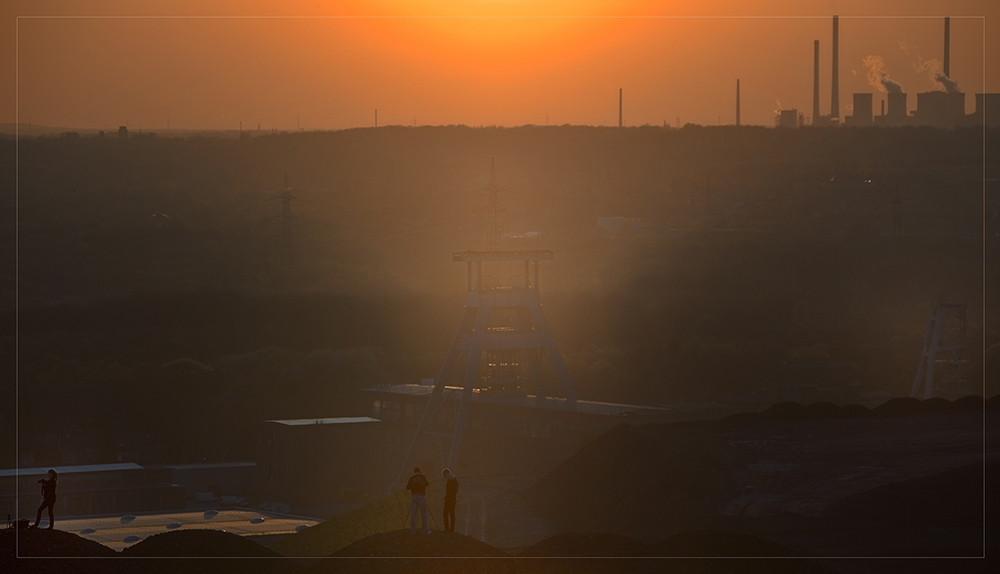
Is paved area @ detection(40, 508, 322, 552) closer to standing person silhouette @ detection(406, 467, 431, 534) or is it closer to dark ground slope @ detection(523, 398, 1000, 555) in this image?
dark ground slope @ detection(523, 398, 1000, 555)

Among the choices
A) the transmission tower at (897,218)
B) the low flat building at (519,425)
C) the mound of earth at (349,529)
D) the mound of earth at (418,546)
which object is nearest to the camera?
the mound of earth at (418,546)

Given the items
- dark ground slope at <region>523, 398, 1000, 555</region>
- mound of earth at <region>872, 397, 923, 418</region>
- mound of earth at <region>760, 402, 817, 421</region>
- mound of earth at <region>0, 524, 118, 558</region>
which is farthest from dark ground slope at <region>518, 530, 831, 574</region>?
mound of earth at <region>872, 397, 923, 418</region>

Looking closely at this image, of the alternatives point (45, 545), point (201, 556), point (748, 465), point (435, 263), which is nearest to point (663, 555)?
point (201, 556)

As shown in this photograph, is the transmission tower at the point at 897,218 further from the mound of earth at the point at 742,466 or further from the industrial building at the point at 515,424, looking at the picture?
the mound of earth at the point at 742,466

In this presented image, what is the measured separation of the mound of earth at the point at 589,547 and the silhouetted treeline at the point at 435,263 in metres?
36.4

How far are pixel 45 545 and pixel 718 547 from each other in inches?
386

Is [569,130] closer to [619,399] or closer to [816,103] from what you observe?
[816,103]

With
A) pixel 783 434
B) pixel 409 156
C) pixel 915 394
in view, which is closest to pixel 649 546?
pixel 783 434

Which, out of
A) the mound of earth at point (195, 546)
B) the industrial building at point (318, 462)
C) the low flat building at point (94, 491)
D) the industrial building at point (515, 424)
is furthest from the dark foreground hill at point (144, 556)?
the industrial building at point (318, 462)

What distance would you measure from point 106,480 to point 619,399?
81.6 feet

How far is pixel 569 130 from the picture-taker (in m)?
163

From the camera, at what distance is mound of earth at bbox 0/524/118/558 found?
1773cm

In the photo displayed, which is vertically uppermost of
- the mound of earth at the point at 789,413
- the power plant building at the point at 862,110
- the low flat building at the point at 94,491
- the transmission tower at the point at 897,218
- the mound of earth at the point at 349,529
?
the power plant building at the point at 862,110

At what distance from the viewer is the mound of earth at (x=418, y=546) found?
17.7 metres
